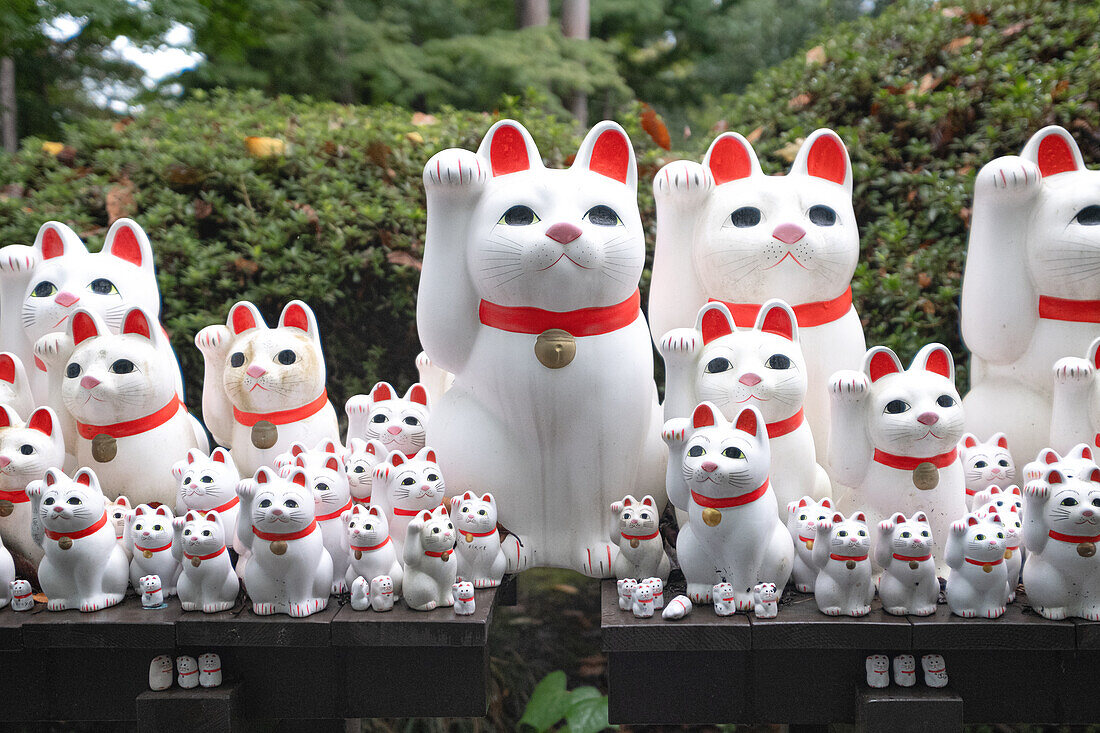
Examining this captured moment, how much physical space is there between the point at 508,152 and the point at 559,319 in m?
0.43

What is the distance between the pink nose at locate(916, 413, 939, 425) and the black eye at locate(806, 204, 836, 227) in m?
0.61

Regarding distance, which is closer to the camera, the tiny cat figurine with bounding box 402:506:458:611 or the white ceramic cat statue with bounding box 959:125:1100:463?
the tiny cat figurine with bounding box 402:506:458:611

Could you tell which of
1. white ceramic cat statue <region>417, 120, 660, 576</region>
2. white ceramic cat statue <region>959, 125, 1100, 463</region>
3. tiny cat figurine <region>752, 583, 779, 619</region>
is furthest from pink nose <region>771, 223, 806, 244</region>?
tiny cat figurine <region>752, 583, 779, 619</region>

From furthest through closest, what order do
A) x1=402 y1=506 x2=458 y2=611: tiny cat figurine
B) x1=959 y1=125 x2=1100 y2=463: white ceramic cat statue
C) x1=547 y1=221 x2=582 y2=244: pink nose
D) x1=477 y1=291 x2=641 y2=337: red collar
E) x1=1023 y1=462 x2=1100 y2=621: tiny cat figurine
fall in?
x1=959 y1=125 x2=1100 y2=463: white ceramic cat statue
x1=477 y1=291 x2=641 y2=337: red collar
x1=547 y1=221 x2=582 y2=244: pink nose
x1=402 y1=506 x2=458 y2=611: tiny cat figurine
x1=1023 y1=462 x2=1100 y2=621: tiny cat figurine

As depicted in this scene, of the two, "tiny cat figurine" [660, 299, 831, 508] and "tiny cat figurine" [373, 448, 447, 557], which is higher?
"tiny cat figurine" [660, 299, 831, 508]

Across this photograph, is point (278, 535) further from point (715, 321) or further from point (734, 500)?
point (715, 321)

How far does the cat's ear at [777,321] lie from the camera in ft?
6.87

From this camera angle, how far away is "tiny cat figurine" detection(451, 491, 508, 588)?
2008mm

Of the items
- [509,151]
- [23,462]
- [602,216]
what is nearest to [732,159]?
[602,216]

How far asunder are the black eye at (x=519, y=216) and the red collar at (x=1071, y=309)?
1342 millimetres

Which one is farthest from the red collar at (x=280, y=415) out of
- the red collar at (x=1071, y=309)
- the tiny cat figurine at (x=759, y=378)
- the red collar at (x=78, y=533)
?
the red collar at (x=1071, y=309)

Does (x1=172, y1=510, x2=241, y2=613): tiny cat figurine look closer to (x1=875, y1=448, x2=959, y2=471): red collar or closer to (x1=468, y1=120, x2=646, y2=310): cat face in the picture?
(x1=468, y1=120, x2=646, y2=310): cat face

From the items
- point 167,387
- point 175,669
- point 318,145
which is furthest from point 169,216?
point 175,669

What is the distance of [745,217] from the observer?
228 cm
